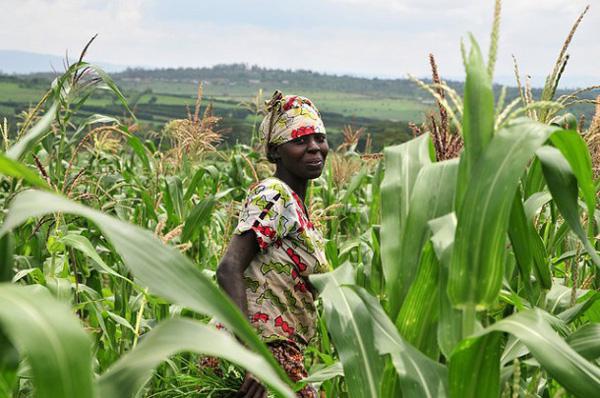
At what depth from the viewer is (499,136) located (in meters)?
1.43

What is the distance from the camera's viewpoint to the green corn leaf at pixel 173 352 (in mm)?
937

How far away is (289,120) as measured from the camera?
3.01 metres

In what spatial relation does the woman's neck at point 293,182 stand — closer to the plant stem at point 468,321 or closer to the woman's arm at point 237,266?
the woman's arm at point 237,266

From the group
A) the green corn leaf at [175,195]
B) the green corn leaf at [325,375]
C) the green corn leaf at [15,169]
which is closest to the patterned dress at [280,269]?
the green corn leaf at [325,375]

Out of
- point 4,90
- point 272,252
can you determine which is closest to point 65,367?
point 272,252

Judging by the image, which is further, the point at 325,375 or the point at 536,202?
the point at 325,375

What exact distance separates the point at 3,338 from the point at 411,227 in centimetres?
89

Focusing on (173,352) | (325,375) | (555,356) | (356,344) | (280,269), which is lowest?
(325,375)

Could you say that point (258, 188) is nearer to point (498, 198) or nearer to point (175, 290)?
point (498, 198)

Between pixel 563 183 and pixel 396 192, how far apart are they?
0.40m

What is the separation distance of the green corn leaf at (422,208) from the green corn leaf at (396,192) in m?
0.02

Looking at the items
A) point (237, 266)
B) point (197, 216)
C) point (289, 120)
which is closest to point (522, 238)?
point (237, 266)

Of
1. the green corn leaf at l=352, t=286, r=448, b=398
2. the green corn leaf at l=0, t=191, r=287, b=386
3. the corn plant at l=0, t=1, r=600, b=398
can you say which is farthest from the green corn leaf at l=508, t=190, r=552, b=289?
the green corn leaf at l=0, t=191, r=287, b=386

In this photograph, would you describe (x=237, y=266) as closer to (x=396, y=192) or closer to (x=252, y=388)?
(x=252, y=388)
